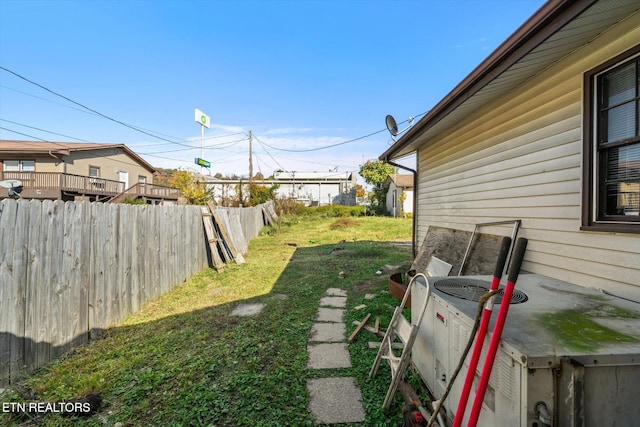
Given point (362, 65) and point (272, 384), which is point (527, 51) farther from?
point (362, 65)

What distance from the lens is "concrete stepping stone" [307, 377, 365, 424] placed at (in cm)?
201

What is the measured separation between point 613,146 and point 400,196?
21356 mm

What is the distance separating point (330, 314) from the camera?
13.3 ft

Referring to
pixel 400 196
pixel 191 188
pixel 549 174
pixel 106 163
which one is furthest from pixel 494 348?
pixel 106 163

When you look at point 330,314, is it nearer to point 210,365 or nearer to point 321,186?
point 210,365

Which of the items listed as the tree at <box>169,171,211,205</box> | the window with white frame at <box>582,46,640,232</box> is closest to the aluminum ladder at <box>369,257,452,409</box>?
the window with white frame at <box>582,46,640,232</box>

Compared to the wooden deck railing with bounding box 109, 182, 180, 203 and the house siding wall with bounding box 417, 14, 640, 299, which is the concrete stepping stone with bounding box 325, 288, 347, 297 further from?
the wooden deck railing with bounding box 109, 182, 180, 203

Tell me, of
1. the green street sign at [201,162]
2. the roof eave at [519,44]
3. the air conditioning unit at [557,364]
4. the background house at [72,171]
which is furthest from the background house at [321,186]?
the air conditioning unit at [557,364]

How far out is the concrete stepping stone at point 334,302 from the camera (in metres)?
4.43

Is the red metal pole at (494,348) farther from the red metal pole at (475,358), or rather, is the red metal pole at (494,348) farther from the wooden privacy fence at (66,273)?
the wooden privacy fence at (66,273)

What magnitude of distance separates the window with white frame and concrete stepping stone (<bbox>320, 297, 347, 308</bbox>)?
317 cm

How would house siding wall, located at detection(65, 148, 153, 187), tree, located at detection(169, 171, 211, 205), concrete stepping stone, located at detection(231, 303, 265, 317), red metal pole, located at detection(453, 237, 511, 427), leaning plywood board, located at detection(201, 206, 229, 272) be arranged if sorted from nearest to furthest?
red metal pole, located at detection(453, 237, 511, 427), concrete stepping stone, located at detection(231, 303, 265, 317), leaning plywood board, located at detection(201, 206, 229, 272), house siding wall, located at detection(65, 148, 153, 187), tree, located at detection(169, 171, 211, 205)

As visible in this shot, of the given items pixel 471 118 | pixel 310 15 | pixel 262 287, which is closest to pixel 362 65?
pixel 310 15

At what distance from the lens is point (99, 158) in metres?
19.1
